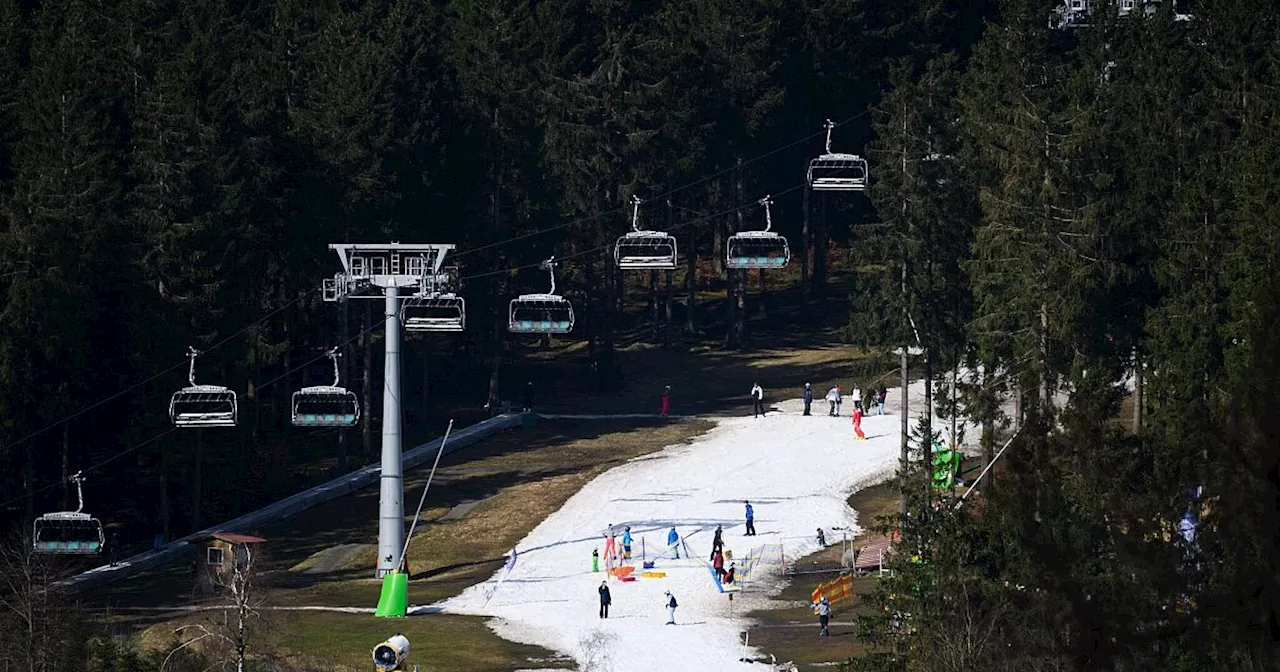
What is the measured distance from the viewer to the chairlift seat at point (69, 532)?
65.7 m

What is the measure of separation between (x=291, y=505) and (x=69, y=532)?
1371 centimetres

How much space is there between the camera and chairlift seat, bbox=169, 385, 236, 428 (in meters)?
69.8

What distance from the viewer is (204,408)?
73.1m

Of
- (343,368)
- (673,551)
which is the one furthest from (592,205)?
(673,551)

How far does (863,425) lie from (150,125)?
91.8 ft

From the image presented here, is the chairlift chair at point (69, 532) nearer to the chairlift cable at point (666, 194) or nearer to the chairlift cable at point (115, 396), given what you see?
the chairlift cable at point (115, 396)

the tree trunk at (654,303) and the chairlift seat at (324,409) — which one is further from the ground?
the tree trunk at (654,303)

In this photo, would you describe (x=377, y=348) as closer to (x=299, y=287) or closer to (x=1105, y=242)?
(x=299, y=287)

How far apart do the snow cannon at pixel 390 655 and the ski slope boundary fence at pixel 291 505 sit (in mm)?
15605

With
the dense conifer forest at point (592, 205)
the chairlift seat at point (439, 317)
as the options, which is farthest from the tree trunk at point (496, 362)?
the chairlift seat at point (439, 317)

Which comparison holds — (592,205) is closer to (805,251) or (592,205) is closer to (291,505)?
(805,251)

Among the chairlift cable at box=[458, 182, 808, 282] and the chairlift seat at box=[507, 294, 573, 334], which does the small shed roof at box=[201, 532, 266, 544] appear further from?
the chairlift cable at box=[458, 182, 808, 282]

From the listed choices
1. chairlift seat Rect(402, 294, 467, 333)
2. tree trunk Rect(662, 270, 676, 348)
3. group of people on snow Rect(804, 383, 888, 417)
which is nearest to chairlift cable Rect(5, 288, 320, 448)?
chairlift seat Rect(402, 294, 467, 333)

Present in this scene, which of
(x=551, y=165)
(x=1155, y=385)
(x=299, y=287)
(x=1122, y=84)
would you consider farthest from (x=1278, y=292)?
(x=551, y=165)
